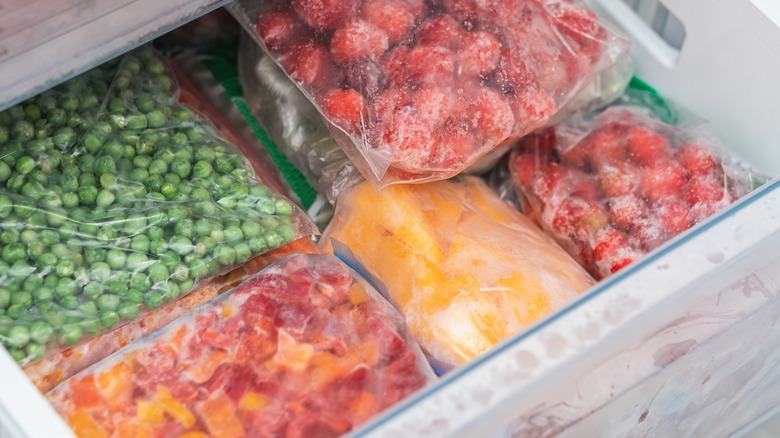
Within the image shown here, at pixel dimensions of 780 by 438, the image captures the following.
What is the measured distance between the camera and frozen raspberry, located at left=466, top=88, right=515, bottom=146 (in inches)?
50.4

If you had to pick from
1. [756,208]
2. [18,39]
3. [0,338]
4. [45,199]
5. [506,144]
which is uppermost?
[18,39]

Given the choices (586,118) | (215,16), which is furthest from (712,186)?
(215,16)

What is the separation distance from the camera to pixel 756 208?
3.19ft

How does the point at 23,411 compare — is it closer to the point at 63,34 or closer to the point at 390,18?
the point at 63,34

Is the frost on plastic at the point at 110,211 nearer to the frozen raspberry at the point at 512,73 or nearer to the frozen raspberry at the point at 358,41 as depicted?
the frozen raspberry at the point at 358,41

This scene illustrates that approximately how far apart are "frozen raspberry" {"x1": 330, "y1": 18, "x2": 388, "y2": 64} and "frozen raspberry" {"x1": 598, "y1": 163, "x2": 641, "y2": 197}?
0.44 metres

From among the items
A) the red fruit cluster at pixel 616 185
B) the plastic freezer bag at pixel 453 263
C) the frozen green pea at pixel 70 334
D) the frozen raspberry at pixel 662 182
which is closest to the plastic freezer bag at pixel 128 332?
the frozen green pea at pixel 70 334

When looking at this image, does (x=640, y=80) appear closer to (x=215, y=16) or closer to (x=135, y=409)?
(x=215, y=16)

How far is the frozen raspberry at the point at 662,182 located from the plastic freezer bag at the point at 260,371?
20.0 inches

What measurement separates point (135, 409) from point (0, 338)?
7.7 inches

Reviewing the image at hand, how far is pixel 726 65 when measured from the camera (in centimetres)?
143

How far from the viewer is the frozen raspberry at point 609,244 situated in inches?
52.9

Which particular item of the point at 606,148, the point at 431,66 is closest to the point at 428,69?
the point at 431,66

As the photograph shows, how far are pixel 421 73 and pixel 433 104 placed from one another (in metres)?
0.06
